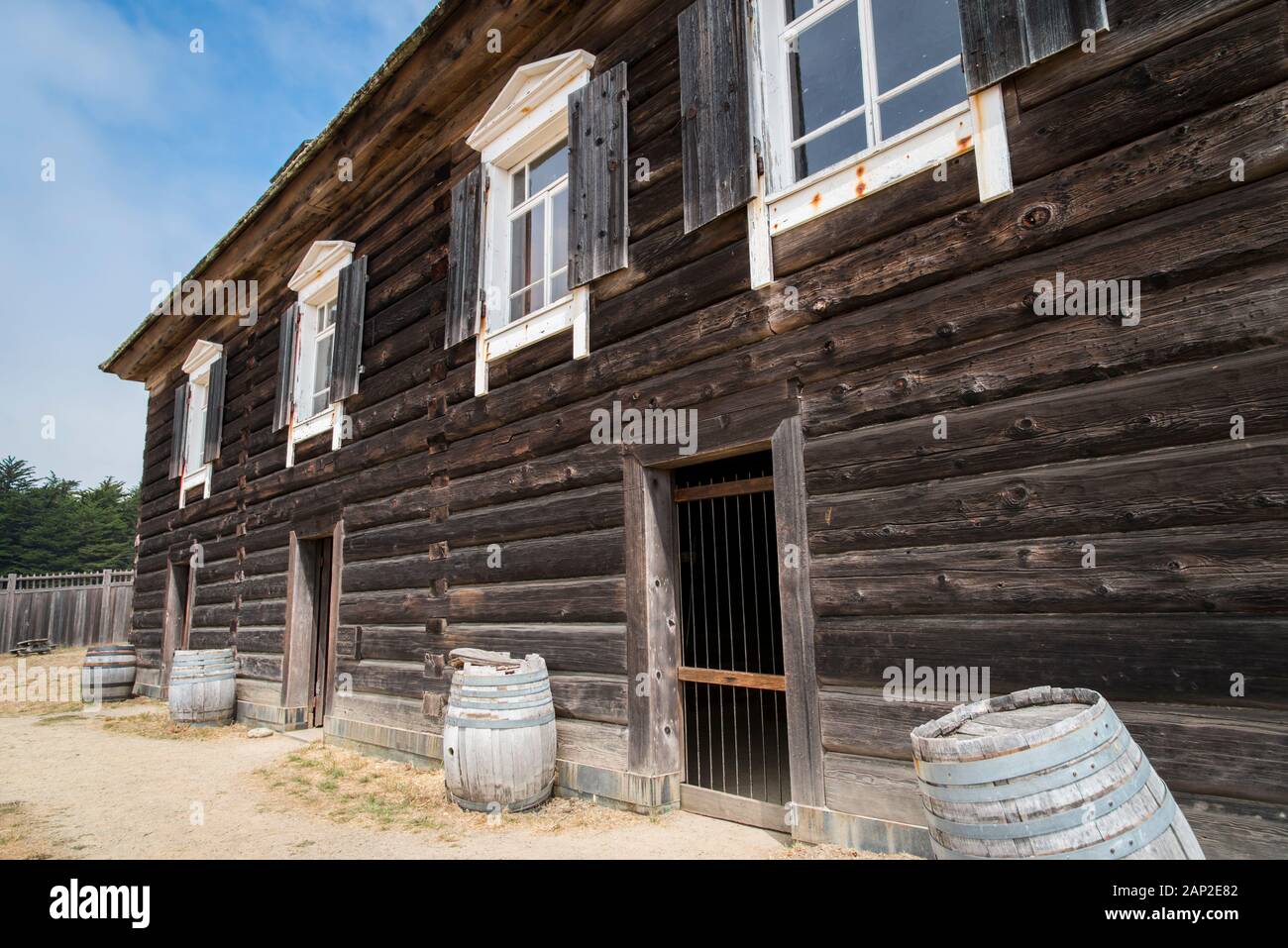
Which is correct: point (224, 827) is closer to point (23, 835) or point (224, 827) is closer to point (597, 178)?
point (23, 835)

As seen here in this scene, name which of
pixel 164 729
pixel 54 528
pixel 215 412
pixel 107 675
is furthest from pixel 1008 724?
pixel 54 528

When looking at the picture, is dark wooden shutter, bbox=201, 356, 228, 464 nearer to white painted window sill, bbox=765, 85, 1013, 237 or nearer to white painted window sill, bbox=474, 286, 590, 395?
white painted window sill, bbox=474, 286, 590, 395

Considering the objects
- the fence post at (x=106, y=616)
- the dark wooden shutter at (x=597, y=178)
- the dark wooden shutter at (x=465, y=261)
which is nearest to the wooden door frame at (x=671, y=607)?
the dark wooden shutter at (x=597, y=178)

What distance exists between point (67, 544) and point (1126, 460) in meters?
47.9

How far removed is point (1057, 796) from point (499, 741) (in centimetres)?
358

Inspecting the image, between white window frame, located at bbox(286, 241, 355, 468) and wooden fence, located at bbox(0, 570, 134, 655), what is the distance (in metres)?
14.6

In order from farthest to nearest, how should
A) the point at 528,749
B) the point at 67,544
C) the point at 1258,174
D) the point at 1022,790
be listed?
1. the point at 67,544
2. the point at 528,749
3. the point at 1258,174
4. the point at 1022,790

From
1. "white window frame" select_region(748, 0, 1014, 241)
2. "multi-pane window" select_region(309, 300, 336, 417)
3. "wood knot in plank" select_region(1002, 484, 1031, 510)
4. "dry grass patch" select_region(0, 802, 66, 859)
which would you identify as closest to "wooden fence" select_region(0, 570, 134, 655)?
"multi-pane window" select_region(309, 300, 336, 417)

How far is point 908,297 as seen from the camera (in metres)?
3.65

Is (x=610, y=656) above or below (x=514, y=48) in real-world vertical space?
below

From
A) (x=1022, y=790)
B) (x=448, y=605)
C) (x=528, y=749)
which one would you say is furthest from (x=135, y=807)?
(x=1022, y=790)

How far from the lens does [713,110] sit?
462 cm

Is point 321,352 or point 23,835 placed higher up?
point 321,352
